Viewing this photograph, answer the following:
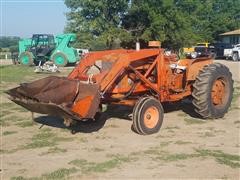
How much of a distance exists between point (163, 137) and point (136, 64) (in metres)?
1.74

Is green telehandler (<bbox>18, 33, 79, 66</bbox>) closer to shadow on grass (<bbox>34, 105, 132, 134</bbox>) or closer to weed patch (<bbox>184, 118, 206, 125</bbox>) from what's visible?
shadow on grass (<bbox>34, 105, 132, 134</bbox>)

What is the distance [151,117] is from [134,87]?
0.71 meters

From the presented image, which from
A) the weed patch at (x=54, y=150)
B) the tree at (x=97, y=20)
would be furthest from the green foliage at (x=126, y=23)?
the weed patch at (x=54, y=150)

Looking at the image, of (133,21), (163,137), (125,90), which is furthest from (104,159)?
(133,21)

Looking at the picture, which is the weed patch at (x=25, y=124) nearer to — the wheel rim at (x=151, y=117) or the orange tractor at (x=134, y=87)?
the orange tractor at (x=134, y=87)

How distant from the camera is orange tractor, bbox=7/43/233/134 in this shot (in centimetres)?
852

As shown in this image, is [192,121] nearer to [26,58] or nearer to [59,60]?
[59,60]

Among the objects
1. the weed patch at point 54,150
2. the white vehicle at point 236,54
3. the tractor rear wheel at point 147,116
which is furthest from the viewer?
the white vehicle at point 236,54

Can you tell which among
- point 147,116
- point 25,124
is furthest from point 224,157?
point 25,124

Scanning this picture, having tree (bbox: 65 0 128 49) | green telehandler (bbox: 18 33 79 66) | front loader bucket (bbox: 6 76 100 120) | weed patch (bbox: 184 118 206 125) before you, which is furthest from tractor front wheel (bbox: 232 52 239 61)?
front loader bucket (bbox: 6 76 100 120)

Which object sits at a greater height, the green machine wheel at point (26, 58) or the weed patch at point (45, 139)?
the green machine wheel at point (26, 58)

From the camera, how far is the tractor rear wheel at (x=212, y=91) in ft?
33.8

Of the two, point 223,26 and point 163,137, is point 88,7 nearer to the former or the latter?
point 223,26

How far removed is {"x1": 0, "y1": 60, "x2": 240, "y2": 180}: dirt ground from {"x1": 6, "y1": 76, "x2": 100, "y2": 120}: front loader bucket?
0.58 meters
